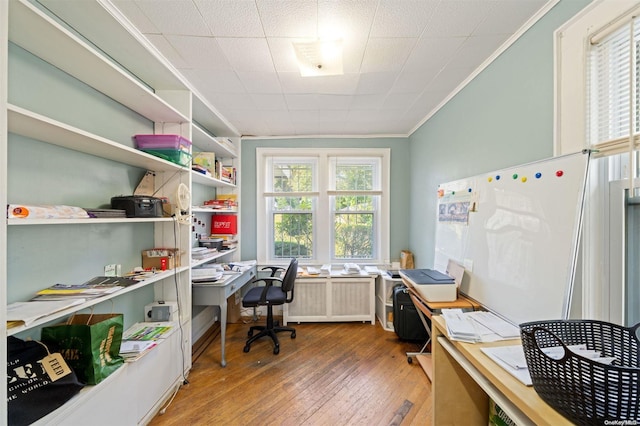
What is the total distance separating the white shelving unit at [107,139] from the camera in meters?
0.99

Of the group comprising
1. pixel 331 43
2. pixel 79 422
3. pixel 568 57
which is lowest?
pixel 79 422

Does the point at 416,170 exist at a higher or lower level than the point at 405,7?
lower

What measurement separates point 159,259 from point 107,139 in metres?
0.98

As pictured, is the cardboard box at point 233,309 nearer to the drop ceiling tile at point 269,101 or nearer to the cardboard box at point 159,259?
the cardboard box at point 159,259

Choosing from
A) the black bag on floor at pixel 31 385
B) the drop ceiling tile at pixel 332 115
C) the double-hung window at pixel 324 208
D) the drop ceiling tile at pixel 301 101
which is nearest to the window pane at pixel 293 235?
the double-hung window at pixel 324 208

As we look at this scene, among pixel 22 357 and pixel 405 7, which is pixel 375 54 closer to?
pixel 405 7

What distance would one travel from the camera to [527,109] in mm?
1463

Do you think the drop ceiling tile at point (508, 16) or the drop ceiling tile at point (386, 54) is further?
the drop ceiling tile at point (386, 54)

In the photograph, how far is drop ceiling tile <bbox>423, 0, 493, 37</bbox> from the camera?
1323mm

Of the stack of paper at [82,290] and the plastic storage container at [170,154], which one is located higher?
the plastic storage container at [170,154]

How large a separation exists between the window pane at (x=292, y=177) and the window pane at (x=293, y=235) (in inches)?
15.6

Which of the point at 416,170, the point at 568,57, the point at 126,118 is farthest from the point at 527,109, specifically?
the point at 126,118

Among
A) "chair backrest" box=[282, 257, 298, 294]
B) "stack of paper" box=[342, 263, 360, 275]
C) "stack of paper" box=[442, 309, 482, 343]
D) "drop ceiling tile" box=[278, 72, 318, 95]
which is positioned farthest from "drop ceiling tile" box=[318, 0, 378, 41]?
"stack of paper" box=[342, 263, 360, 275]

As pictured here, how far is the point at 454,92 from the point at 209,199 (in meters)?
3.10
